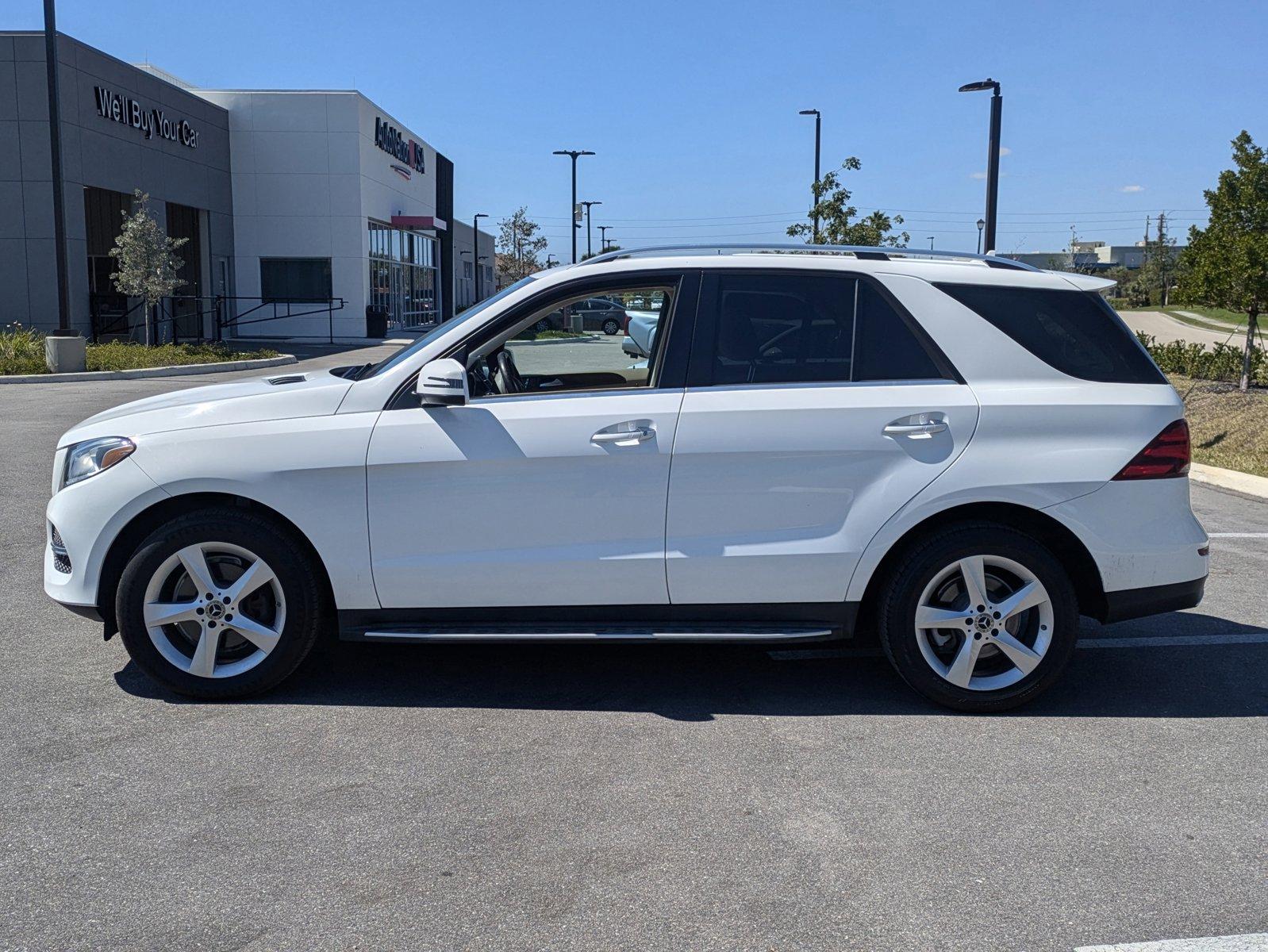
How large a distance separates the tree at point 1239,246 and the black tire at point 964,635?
15218 millimetres

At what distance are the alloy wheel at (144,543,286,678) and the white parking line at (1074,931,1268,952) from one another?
3235mm

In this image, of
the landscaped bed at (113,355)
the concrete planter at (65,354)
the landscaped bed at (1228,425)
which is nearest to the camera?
the landscaped bed at (1228,425)

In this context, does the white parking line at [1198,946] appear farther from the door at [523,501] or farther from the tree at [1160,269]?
the tree at [1160,269]

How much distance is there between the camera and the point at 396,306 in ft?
165

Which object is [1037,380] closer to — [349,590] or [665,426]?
[665,426]

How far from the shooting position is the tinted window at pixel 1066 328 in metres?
4.96

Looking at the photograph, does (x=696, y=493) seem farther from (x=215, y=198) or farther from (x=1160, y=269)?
(x=1160, y=269)

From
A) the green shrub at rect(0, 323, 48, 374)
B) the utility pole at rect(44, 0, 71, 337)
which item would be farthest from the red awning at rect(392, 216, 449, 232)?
the utility pole at rect(44, 0, 71, 337)

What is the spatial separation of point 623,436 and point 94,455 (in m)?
2.17

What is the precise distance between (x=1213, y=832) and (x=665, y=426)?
2.37 m

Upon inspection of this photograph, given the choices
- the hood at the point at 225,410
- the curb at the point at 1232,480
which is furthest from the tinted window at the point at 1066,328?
the curb at the point at 1232,480

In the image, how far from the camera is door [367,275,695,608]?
475cm

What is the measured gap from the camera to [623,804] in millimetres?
4012

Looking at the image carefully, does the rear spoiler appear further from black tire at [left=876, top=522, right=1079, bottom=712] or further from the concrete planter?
the concrete planter
